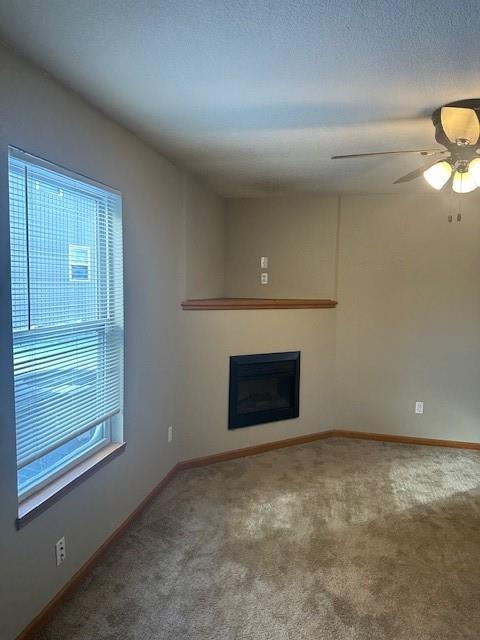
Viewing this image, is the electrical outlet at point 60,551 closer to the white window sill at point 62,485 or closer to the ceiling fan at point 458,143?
the white window sill at point 62,485

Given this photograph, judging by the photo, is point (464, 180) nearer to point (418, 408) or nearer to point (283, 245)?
point (283, 245)

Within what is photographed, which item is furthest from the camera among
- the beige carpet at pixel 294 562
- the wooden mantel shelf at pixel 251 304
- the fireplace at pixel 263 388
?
the fireplace at pixel 263 388

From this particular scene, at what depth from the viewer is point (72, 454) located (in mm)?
2205

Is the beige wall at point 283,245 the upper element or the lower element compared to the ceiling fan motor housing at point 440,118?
lower

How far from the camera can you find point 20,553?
1.74m

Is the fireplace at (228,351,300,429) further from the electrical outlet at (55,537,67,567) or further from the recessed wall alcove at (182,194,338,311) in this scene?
the electrical outlet at (55,537,67,567)

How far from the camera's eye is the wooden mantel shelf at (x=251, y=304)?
3426 mm

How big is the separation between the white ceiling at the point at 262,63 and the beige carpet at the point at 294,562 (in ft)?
7.89

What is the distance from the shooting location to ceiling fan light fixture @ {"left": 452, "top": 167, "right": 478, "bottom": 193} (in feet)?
7.27

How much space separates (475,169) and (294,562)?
7.57 feet

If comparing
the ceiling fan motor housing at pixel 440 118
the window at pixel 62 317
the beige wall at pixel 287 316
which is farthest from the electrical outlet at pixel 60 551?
the ceiling fan motor housing at pixel 440 118

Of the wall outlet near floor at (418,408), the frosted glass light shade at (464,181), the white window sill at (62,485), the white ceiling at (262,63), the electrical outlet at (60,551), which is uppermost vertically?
the white ceiling at (262,63)

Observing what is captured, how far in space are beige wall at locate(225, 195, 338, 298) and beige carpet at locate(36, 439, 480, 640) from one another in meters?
1.78

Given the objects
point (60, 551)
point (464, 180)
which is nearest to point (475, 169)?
point (464, 180)
